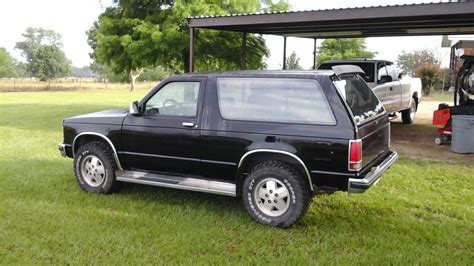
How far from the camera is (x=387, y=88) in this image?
11961 millimetres

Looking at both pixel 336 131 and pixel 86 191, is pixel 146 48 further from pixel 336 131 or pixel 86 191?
pixel 336 131

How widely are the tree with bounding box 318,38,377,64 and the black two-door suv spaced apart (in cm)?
2500

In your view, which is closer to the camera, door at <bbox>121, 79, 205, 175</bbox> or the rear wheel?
door at <bbox>121, 79, 205, 175</bbox>

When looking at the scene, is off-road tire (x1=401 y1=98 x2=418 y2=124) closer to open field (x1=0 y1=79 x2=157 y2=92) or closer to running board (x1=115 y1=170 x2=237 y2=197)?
running board (x1=115 y1=170 x2=237 y2=197)

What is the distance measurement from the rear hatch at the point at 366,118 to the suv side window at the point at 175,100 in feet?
5.72

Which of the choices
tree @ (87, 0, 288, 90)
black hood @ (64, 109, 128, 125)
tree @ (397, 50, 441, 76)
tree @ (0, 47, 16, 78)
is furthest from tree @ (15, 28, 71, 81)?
black hood @ (64, 109, 128, 125)

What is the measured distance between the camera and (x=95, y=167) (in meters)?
6.18

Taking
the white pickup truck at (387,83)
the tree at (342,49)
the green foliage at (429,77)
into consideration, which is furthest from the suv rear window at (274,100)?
the green foliage at (429,77)

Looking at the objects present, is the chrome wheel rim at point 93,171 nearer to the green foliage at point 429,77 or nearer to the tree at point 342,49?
the tree at point 342,49

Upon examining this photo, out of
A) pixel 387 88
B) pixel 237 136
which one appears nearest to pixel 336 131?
pixel 237 136

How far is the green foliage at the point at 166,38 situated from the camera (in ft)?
47.0

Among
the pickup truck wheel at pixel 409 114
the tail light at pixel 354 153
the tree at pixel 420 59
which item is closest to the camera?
the tail light at pixel 354 153

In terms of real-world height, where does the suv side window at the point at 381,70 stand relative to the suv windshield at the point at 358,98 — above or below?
above

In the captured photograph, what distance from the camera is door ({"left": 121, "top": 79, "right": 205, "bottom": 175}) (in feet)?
18.1
